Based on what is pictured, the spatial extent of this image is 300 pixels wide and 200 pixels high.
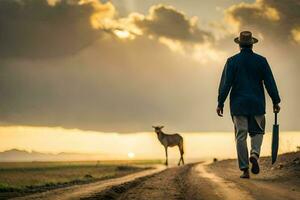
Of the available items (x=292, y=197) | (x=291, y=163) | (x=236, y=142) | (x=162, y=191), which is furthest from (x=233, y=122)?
(x=291, y=163)

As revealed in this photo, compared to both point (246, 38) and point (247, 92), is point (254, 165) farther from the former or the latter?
point (246, 38)

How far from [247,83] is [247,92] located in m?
0.25

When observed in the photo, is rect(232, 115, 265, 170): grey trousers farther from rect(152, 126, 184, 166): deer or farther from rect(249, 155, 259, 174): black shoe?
rect(152, 126, 184, 166): deer

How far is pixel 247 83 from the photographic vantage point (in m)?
13.4

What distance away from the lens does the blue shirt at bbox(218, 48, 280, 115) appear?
43.5 ft

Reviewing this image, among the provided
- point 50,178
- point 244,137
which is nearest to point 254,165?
point 244,137

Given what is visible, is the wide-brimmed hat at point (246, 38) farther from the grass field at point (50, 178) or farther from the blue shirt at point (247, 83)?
the grass field at point (50, 178)

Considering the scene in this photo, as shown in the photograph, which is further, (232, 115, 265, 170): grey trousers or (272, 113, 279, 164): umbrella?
(272, 113, 279, 164): umbrella

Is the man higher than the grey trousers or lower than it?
higher

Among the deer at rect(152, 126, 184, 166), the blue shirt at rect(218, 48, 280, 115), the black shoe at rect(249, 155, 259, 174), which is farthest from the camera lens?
the deer at rect(152, 126, 184, 166)

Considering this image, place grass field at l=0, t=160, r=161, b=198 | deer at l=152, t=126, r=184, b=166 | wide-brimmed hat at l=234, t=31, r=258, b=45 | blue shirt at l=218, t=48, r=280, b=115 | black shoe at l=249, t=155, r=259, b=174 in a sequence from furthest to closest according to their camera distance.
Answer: deer at l=152, t=126, r=184, b=166, grass field at l=0, t=160, r=161, b=198, wide-brimmed hat at l=234, t=31, r=258, b=45, blue shirt at l=218, t=48, r=280, b=115, black shoe at l=249, t=155, r=259, b=174

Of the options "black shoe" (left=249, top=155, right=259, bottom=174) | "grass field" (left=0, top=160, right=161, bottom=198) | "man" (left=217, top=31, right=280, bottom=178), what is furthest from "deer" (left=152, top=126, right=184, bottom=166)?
"black shoe" (left=249, top=155, right=259, bottom=174)

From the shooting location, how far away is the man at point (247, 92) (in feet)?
43.5

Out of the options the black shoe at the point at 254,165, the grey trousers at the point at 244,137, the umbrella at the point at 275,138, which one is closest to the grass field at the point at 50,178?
the grey trousers at the point at 244,137
